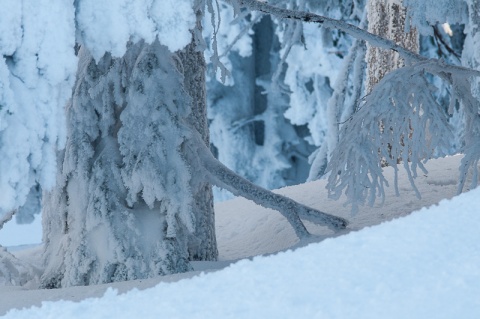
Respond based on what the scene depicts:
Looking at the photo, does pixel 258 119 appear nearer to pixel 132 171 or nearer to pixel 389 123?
pixel 389 123

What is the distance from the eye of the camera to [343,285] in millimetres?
2467

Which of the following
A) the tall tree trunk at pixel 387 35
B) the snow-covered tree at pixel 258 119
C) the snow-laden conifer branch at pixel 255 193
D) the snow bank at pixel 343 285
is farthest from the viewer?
the snow-covered tree at pixel 258 119

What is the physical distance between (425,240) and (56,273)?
3.99m

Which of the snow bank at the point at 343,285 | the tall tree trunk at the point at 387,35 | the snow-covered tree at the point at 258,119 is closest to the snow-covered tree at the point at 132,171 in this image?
the snow bank at the point at 343,285

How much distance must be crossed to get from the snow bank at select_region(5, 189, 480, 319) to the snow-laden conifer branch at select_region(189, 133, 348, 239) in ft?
9.56

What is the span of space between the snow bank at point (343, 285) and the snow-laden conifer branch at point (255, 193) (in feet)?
9.56

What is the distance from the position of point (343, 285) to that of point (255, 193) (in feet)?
11.7

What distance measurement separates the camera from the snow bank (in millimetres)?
2297

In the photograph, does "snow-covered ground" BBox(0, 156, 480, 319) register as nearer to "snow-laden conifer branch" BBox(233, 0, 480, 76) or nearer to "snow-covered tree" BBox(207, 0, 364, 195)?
"snow-laden conifer branch" BBox(233, 0, 480, 76)

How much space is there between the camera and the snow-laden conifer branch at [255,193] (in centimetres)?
587

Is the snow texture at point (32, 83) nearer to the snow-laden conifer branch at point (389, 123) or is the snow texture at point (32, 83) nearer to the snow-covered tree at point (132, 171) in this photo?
the snow-covered tree at point (132, 171)

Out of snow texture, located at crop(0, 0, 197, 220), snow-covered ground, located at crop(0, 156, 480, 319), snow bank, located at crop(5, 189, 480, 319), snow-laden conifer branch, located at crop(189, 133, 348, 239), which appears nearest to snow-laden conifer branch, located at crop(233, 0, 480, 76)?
snow-laden conifer branch, located at crop(189, 133, 348, 239)

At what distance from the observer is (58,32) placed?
3.80 m

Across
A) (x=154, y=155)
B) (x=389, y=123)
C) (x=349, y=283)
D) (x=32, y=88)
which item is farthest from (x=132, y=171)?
(x=349, y=283)
